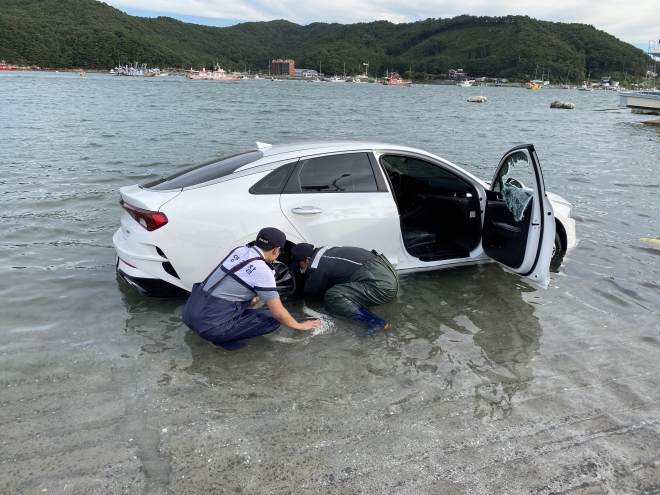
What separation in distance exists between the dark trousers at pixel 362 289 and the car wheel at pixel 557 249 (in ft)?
9.53

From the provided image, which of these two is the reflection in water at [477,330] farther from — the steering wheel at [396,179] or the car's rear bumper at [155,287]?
the car's rear bumper at [155,287]

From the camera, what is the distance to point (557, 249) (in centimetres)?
658

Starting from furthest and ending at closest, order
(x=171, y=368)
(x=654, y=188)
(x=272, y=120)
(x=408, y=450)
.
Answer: (x=272, y=120)
(x=654, y=188)
(x=171, y=368)
(x=408, y=450)

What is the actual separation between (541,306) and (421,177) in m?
2.18

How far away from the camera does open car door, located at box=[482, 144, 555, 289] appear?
16.1ft

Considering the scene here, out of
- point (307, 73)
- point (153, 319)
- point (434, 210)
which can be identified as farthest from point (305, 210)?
point (307, 73)

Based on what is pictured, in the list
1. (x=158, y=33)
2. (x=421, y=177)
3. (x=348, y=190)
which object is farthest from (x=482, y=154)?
(x=158, y=33)

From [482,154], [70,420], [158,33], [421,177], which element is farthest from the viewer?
[158,33]

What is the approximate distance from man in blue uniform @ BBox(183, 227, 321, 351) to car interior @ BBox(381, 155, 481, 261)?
6.56 feet

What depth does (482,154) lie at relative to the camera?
728 inches

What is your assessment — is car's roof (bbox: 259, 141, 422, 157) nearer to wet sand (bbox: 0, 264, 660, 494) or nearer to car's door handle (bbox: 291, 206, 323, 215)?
car's door handle (bbox: 291, 206, 323, 215)

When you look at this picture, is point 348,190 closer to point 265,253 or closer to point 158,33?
point 265,253

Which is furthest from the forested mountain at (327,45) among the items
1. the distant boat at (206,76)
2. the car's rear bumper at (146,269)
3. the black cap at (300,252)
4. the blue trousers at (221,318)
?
the blue trousers at (221,318)

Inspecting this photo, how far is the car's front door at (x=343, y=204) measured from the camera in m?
4.87
